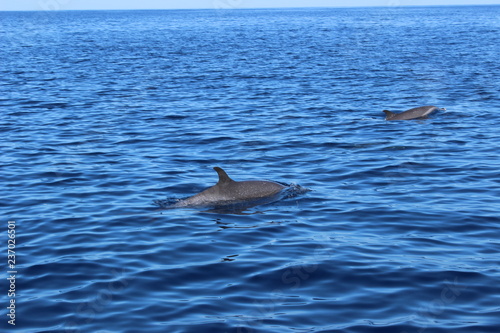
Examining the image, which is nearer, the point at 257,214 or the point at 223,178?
the point at 257,214

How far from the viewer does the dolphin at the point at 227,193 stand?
12.7 m

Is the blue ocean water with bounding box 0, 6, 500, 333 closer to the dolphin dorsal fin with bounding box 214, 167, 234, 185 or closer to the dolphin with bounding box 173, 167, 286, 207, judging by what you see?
the dolphin with bounding box 173, 167, 286, 207


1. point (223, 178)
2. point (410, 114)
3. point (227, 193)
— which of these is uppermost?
point (223, 178)

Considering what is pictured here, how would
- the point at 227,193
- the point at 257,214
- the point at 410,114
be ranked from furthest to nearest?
the point at 410,114 < the point at 227,193 < the point at 257,214

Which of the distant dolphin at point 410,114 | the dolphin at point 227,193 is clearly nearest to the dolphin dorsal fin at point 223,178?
the dolphin at point 227,193

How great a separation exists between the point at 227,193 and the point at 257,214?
2.85ft

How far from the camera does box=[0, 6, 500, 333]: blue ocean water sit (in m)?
8.38

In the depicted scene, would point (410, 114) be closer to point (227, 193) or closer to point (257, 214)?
point (227, 193)

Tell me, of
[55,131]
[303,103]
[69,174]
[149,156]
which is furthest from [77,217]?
[303,103]

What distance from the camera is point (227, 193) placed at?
12.8m

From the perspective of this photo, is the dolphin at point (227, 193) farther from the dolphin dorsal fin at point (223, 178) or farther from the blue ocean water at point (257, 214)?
the blue ocean water at point (257, 214)

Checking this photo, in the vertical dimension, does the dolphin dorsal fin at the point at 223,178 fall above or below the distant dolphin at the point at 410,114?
above

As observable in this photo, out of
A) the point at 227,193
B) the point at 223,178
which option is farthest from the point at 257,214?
the point at 223,178

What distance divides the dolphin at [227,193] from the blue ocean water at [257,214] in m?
0.33
